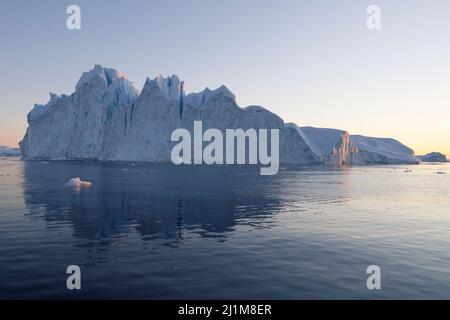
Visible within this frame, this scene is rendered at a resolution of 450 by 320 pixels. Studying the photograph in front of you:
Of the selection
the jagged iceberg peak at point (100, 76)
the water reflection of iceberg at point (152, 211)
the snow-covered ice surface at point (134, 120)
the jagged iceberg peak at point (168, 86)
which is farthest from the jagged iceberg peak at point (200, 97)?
the water reflection of iceberg at point (152, 211)

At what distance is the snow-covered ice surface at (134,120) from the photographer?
119 meters

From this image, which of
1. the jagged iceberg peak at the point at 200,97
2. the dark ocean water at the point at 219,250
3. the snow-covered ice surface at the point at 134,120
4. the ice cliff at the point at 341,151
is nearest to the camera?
the dark ocean water at the point at 219,250

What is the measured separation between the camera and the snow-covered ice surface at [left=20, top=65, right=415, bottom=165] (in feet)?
389

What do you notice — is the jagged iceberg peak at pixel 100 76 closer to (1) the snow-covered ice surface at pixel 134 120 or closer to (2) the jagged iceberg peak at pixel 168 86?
(1) the snow-covered ice surface at pixel 134 120

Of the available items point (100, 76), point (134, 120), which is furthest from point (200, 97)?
point (100, 76)

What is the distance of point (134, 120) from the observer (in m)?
122

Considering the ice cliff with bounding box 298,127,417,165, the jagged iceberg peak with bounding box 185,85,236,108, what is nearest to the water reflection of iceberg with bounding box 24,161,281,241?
the jagged iceberg peak with bounding box 185,85,236,108

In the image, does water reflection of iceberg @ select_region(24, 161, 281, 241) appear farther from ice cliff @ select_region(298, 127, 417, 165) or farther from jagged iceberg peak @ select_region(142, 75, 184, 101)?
ice cliff @ select_region(298, 127, 417, 165)

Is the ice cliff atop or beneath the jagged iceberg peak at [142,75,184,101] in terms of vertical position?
beneath

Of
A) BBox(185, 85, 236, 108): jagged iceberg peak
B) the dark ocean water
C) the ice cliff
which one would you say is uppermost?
BBox(185, 85, 236, 108): jagged iceberg peak

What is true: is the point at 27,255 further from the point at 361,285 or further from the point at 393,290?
the point at 393,290

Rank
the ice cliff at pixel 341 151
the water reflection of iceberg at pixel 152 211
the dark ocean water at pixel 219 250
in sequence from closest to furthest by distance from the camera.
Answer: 1. the dark ocean water at pixel 219 250
2. the water reflection of iceberg at pixel 152 211
3. the ice cliff at pixel 341 151

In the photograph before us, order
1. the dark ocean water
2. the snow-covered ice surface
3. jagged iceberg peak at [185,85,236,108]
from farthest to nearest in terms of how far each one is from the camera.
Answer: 1. jagged iceberg peak at [185,85,236,108]
2. the snow-covered ice surface
3. the dark ocean water

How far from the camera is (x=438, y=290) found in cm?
1121
